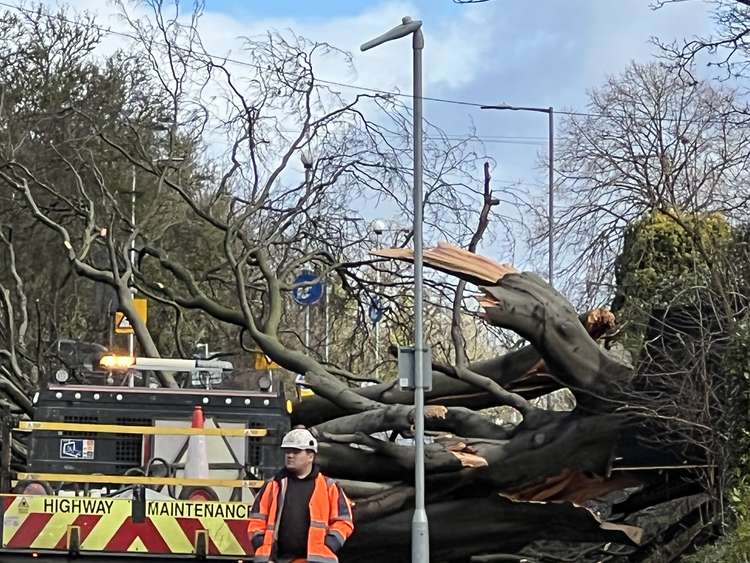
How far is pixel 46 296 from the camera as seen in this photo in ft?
89.6

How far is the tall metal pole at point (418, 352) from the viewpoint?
1354cm

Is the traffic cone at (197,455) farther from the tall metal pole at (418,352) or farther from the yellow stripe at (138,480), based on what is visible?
the tall metal pole at (418,352)

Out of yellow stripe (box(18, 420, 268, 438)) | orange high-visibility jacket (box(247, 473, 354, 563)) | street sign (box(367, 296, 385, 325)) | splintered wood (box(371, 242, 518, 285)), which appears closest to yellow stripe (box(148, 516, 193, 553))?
yellow stripe (box(18, 420, 268, 438))

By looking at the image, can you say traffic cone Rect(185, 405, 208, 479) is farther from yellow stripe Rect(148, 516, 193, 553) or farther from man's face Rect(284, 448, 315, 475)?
man's face Rect(284, 448, 315, 475)

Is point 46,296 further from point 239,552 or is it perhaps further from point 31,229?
point 239,552

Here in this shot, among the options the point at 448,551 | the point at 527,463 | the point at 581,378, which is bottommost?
the point at 448,551

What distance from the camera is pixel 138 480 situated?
11.7m

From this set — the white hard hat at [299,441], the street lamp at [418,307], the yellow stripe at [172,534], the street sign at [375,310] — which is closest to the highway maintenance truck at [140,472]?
the yellow stripe at [172,534]

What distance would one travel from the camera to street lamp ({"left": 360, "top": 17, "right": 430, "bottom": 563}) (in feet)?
44.4

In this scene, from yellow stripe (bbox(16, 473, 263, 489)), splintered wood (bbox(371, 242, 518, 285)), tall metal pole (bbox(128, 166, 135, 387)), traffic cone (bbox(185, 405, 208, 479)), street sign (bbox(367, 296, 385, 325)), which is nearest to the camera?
yellow stripe (bbox(16, 473, 263, 489))

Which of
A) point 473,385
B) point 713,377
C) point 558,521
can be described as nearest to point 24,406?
point 473,385

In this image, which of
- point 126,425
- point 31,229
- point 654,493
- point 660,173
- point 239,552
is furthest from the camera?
point 31,229

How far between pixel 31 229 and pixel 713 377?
1748cm

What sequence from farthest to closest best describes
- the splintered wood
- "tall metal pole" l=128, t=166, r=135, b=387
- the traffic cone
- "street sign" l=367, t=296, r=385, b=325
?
"street sign" l=367, t=296, r=385, b=325, "tall metal pole" l=128, t=166, r=135, b=387, the splintered wood, the traffic cone
